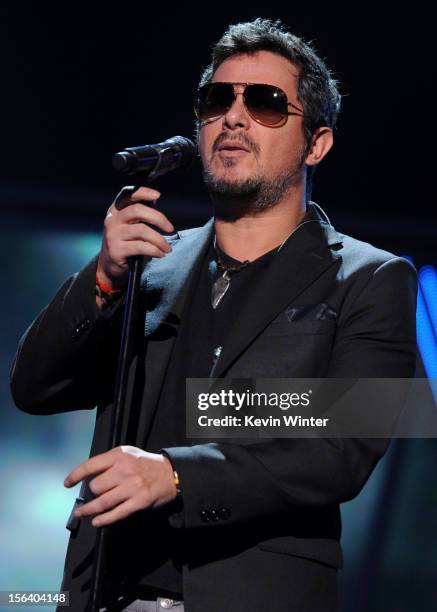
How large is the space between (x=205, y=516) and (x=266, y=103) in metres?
1.06

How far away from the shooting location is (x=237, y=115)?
2.19 m

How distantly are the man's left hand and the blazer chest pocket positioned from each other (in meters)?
0.33

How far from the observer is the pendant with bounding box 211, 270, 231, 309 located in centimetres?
209

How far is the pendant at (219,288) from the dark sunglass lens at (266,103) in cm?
39

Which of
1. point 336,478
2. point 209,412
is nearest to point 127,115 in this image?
point 209,412

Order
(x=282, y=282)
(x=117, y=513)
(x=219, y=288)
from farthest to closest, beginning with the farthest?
(x=219, y=288)
(x=282, y=282)
(x=117, y=513)

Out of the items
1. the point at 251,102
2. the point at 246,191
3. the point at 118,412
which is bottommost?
the point at 118,412

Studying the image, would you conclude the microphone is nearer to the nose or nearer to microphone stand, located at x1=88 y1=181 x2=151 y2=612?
microphone stand, located at x1=88 y1=181 x2=151 y2=612

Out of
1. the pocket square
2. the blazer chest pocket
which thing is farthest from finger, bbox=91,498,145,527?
the pocket square

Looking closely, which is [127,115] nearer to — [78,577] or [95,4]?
[95,4]

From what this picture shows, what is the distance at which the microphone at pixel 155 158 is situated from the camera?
63.4 inches

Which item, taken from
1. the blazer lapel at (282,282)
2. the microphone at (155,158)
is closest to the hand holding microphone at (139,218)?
the microphone at (155,158)
